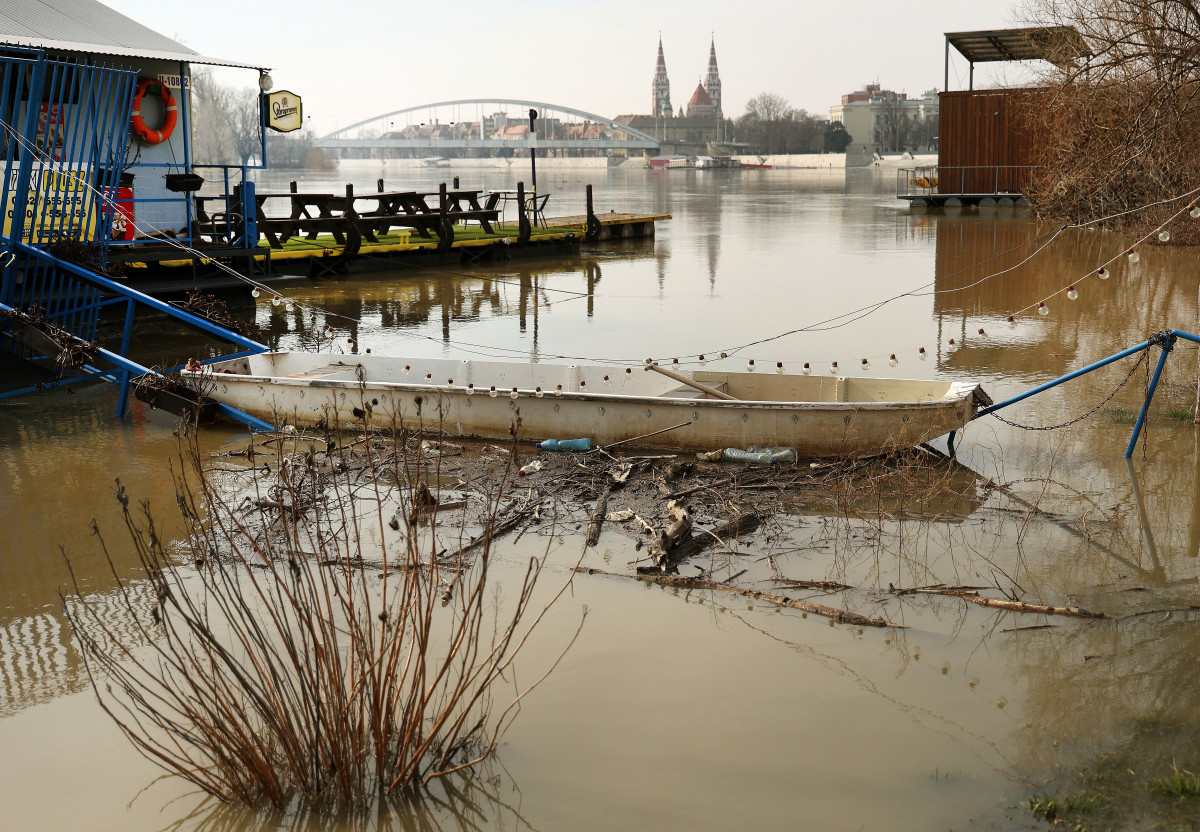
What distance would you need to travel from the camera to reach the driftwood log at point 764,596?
571 centimetres

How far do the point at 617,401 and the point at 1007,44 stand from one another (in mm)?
33564

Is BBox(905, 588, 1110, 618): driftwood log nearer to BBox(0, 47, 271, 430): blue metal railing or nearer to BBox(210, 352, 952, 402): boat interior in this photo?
BBox(210, 352, 952, 402): boat interior

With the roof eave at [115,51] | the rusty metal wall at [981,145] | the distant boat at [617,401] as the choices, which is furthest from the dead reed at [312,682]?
the rusty metal wall at [981,145]

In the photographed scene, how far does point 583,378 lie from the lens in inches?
391

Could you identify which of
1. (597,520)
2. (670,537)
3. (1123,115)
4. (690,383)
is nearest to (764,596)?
(670,537)

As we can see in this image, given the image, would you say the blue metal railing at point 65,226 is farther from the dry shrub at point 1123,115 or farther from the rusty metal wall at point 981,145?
the rusty metal wall at point 981,145

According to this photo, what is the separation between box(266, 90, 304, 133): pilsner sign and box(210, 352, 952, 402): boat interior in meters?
7.22

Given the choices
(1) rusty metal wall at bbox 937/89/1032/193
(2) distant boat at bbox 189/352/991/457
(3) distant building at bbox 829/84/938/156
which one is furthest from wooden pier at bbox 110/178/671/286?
(3) distant building at bbox 829/84/938/156

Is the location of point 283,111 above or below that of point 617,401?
above

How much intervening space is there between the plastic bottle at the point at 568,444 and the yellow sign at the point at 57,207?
5.88 meters

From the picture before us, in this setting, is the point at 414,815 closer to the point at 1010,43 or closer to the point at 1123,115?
the point at 1123,115

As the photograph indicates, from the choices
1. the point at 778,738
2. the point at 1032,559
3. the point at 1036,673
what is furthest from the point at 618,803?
the point at 1032,559

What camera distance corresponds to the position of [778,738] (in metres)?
4.67

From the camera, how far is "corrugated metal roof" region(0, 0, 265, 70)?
13.9 metres
